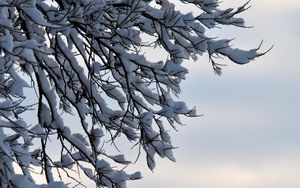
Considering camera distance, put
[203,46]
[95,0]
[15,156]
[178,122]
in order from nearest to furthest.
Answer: [15,156] < [95,0] < [203,46] < [178,122]

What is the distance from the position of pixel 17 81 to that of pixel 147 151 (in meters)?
2.80

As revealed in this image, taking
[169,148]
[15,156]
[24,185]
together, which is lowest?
[24,185]

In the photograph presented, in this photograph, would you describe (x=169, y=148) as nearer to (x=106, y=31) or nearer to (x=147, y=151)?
(x=147, y=151)

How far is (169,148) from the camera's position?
23.4 ft

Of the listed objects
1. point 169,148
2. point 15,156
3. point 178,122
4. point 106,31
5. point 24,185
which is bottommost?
point 24,185

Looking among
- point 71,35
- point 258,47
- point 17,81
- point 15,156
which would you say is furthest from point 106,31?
point 17,81

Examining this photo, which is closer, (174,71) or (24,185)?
(24,185)

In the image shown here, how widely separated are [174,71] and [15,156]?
5.66ft

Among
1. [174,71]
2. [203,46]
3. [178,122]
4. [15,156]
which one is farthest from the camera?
[178,122]

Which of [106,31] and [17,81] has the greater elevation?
[106,31]

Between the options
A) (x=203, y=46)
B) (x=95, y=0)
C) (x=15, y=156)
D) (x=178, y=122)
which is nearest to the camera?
(x=15, y=156)

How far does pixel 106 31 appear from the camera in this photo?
715 centimetres

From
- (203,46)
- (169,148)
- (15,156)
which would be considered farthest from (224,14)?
(15,156)

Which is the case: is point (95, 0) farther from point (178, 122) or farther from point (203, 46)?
point (178, 122)
